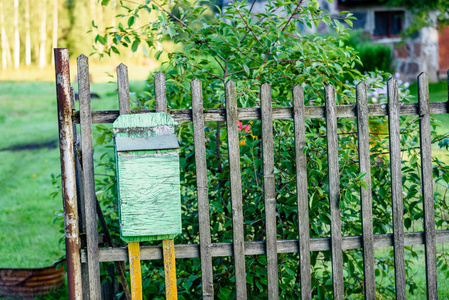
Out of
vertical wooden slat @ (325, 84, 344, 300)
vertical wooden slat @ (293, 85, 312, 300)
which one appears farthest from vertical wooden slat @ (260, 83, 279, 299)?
vertical wooden slat @ (325, 84, 344, 300)

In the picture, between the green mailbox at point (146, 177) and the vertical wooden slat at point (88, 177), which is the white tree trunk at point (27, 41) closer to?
the vertical wooden slat at point (88, 177)

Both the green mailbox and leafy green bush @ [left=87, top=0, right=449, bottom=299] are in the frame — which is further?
leafy green bush @ [left=87, top=0, right=449, bottom=299]

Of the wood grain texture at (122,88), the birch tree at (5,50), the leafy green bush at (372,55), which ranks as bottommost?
the wood grain texture at (122,88)

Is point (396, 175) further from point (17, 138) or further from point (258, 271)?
point (17, 138)

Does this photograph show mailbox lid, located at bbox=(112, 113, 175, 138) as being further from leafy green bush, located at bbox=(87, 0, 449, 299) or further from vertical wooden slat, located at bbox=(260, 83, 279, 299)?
vertical wooden slat, located at bbox=(260, 83, 279, 299)

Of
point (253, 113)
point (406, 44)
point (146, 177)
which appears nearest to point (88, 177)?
point (146, 177)

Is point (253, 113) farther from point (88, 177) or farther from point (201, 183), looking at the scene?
point (88, 177)

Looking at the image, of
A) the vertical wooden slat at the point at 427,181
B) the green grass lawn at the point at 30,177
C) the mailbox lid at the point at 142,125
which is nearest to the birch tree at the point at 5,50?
the green grass lawn at the point at 30,177

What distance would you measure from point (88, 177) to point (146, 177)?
1.28 ft

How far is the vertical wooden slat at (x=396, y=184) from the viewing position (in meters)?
2.84

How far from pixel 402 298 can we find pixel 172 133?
164 cm

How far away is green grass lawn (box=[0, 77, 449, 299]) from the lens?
16.8 feet

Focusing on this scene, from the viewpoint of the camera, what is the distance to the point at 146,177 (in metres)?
2.48

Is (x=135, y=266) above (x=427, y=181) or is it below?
below
